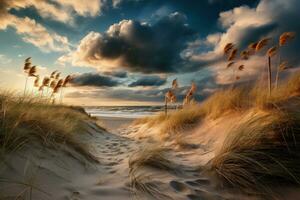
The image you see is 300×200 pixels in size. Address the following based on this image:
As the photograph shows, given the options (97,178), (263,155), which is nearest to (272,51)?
(263,155)

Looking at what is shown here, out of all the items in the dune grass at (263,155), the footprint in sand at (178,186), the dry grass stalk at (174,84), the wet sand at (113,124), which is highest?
the dry grass stalk at (174,84)

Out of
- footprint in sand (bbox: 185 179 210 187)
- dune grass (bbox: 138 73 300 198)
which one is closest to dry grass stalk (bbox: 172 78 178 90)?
dune grass (bbox: 138 73 300 198)

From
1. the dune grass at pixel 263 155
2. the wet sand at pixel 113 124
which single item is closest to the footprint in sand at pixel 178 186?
the dune grass at pixel 263 155

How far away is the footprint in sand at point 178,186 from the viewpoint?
1.96 m

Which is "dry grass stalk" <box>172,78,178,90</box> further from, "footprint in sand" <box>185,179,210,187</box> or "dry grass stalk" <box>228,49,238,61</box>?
"footprint in sand" <box>185,179,210,187</box>

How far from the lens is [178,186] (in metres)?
2.01

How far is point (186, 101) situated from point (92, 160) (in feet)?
16.2

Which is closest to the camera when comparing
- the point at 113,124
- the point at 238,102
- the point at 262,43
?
the point at 238,102

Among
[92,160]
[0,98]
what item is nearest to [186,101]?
[92,160]

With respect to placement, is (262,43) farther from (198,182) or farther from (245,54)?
(198,182)

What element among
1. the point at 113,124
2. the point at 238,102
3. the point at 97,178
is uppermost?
the point at 238,102

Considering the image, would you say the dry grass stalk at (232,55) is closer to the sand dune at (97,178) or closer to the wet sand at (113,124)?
the sand dune at (97,178)

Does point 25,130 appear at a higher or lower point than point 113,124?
higher

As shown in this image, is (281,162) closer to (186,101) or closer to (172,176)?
(172,176)
